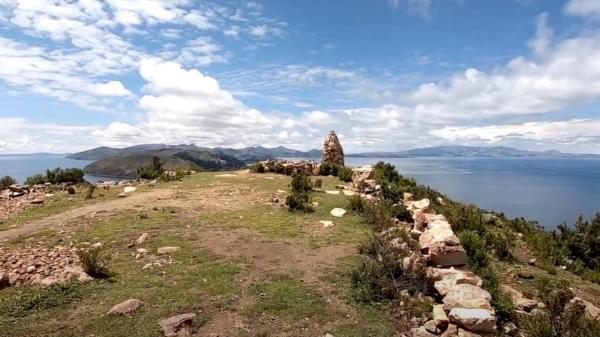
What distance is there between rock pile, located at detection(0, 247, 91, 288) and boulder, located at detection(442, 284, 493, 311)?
7249 millimetres

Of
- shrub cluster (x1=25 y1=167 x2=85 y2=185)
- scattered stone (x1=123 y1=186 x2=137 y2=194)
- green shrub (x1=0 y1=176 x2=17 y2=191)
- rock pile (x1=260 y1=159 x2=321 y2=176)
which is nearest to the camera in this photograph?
scattered stone (x1=123 y1=186 x2=137 y2=194)

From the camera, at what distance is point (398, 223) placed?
14.4 metres

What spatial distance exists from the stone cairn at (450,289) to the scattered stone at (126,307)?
16.2 feet

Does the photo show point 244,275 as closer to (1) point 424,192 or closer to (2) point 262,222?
(2) point 262,222

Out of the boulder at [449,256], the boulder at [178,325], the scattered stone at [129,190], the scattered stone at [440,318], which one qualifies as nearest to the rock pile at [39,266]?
the boulder at [178,325]

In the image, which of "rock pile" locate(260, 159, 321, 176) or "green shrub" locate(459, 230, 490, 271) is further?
"rock pile" locate(260, 159, 321, 176)

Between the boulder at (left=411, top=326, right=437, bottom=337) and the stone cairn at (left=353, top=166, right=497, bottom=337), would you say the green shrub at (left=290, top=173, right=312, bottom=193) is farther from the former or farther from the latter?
the boulder at (left=411, top=326, right=437, bottom=337)

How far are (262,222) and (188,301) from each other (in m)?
6.30

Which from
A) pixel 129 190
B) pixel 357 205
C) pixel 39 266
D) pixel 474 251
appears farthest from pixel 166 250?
pixel 129 190

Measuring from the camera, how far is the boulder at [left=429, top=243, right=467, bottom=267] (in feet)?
30.8

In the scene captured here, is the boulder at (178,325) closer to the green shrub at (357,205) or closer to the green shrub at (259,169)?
the green shrub at (357,205)

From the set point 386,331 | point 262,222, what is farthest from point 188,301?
point 262,222

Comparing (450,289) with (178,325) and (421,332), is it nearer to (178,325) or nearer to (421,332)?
(421,332)

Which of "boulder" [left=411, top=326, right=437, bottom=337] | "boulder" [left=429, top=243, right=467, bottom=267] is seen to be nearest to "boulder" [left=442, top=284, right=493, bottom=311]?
"boulder" [left=411, top=326, right=437, bottom=337]
